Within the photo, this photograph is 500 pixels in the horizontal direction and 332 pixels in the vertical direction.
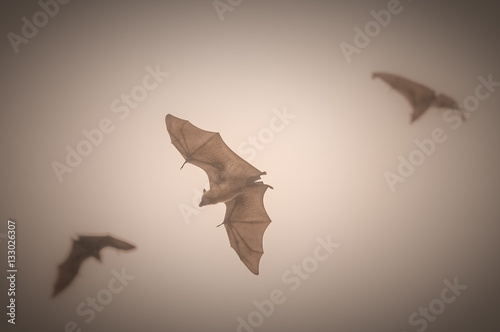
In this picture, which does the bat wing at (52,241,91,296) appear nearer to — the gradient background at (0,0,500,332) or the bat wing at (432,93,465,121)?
the gradient background at (0,0,500,332)

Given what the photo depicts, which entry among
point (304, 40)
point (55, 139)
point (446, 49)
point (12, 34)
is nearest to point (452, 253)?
point (446, 49)

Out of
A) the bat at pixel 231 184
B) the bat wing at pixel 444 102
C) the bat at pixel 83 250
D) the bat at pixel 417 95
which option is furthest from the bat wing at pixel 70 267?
the bat wing at pixel 444 102

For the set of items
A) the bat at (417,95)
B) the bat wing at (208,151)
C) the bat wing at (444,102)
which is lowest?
A: the bat wing at (444,102)

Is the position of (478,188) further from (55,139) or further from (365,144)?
(55,139)

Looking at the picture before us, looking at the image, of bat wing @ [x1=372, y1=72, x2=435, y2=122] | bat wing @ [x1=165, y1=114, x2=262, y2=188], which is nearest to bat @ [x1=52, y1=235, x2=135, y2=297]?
bat wing @ [x1=165, y1=114, x2=262, y2=188]

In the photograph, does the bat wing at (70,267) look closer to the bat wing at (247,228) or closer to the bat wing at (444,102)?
the bat wing at (247,228)

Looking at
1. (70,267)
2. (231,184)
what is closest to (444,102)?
(231,184)
